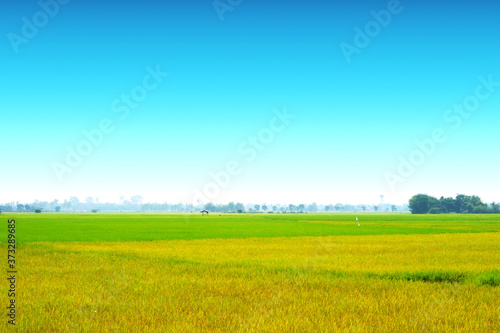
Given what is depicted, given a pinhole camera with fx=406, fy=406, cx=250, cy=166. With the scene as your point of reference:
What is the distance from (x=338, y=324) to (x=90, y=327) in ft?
14.2

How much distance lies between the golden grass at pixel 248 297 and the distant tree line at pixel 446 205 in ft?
570

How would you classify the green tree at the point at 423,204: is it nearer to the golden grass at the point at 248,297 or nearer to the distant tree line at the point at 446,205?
the distant tree line at the point at 446,205

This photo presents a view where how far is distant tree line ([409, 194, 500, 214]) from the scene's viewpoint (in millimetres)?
174750

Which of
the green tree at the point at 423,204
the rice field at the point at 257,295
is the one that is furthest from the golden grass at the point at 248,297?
the green tree at the point at 423,204

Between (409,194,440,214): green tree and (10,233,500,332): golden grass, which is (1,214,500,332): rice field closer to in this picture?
(10,233,500,332): golden grass

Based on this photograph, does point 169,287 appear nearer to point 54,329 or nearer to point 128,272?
point 128,272

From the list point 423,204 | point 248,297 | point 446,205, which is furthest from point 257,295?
point 446,205

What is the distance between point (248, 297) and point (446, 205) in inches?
7482

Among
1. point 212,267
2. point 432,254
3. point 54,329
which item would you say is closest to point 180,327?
point 54,329

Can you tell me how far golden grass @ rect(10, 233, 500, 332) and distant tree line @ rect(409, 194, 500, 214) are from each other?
173767 millimetres

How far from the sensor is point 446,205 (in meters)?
178

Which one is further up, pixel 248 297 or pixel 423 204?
pixel 248 297

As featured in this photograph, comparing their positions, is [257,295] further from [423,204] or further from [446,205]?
[446,205]

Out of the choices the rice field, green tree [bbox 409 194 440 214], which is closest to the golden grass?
the rice field
